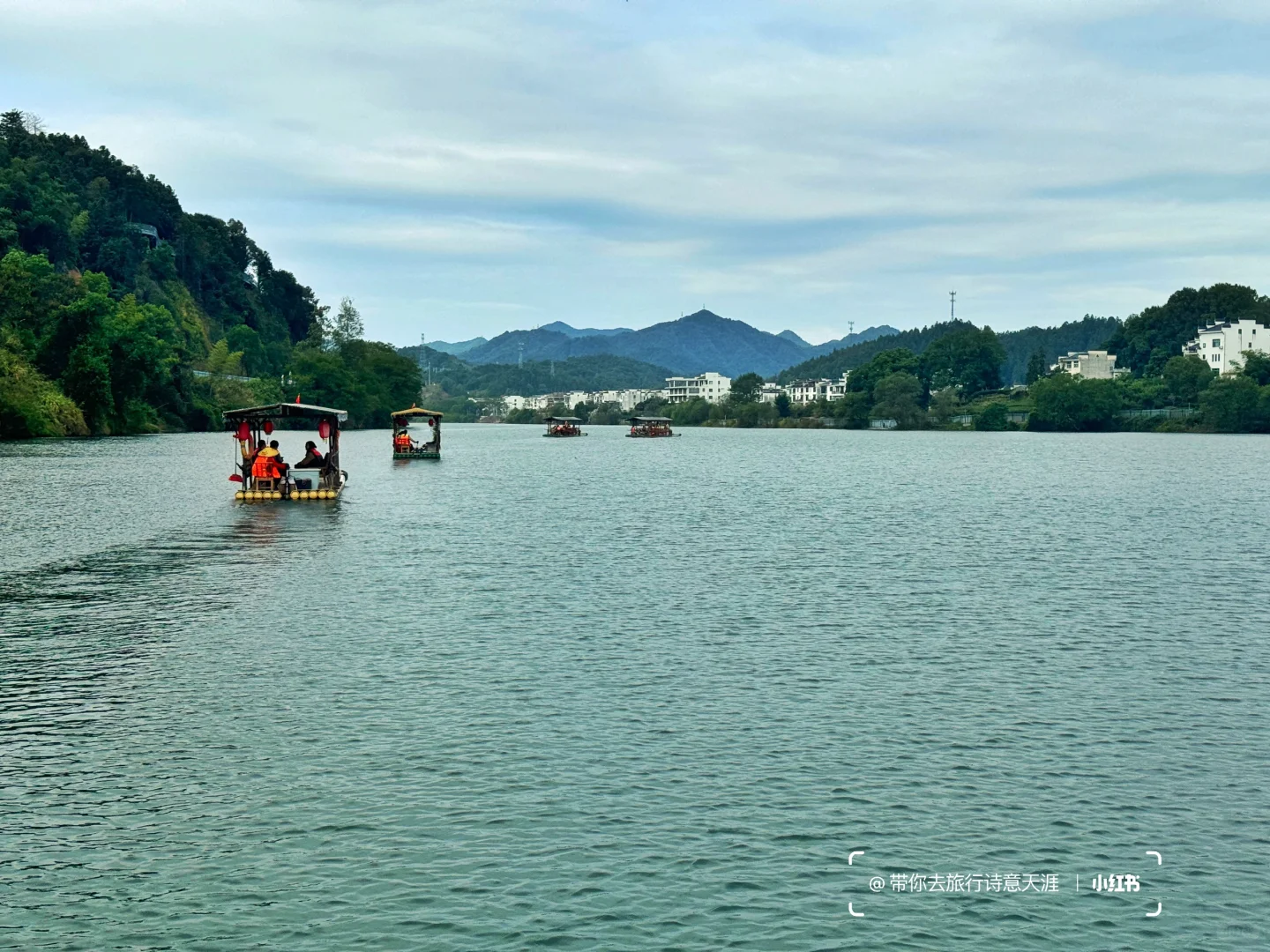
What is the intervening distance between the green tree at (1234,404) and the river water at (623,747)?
538 feet

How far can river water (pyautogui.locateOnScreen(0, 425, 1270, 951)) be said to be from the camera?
13672 mm

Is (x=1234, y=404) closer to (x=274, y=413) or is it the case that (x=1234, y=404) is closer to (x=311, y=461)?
(x=311, y=461)

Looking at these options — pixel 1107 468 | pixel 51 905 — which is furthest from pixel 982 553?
pixel 1107 468

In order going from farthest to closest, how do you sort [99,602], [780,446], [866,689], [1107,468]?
[780,446]
[1107,468]
[99,602]
[866,689]

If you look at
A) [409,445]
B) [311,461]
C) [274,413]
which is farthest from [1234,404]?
[274,413]

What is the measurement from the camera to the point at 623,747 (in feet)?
64.0

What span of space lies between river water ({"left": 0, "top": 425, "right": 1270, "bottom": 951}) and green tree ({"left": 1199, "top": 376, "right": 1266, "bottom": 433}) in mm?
164069

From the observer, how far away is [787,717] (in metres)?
21.5

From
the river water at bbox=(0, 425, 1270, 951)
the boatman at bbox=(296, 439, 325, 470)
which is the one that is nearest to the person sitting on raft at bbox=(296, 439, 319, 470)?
the boatman at bbox=(296, 439, 325, 470)

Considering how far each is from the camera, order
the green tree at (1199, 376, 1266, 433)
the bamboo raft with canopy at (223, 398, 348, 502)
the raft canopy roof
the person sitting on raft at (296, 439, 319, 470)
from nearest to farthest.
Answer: the raft canopy roof
the bamboo raft with canopy at (223, 398, 348, 502)
the person sitting on raft at (296, 439, 319, 470)
the green tree at (1199, 376, 1266, 433)

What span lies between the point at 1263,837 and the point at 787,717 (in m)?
7.82

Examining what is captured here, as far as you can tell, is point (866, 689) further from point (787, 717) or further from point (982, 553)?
point (982, 553)

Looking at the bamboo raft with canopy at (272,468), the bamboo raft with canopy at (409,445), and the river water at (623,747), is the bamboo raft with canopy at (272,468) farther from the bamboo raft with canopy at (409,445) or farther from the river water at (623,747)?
the bamboo raft with canopy at (409,445)

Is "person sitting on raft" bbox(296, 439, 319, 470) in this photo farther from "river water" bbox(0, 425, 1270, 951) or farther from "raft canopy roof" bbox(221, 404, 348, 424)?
"river water" bbox(0, 425, 1270, 951)
